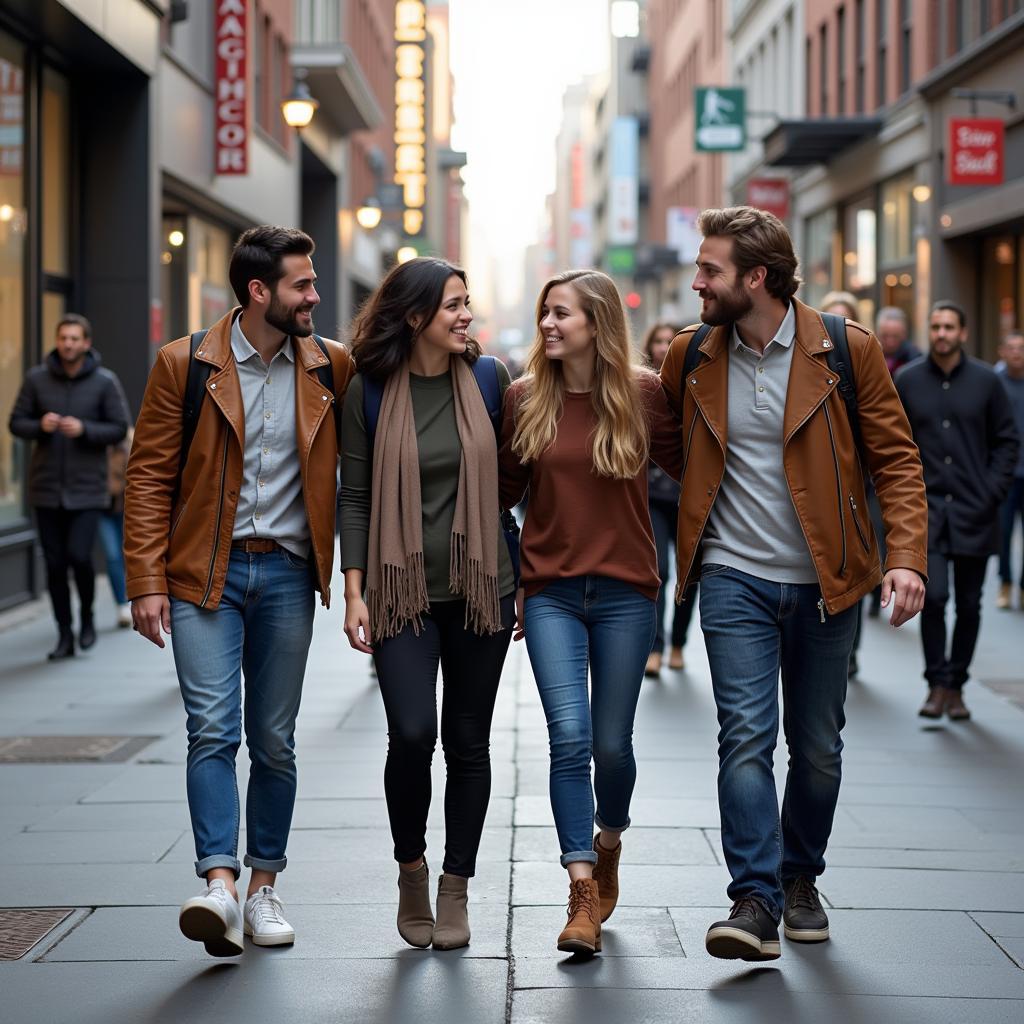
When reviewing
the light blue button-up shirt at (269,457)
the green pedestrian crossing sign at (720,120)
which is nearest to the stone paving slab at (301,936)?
the light blue button-up shirt at (269,457)

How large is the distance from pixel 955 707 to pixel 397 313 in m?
5.16

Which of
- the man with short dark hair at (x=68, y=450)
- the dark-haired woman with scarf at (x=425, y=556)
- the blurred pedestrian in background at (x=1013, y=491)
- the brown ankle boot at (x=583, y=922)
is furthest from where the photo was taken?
the blurred pedestrian in background at (x=1013, y=491)

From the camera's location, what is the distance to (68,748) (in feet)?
28.1

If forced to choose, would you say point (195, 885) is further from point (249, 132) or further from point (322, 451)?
point (249, 132)

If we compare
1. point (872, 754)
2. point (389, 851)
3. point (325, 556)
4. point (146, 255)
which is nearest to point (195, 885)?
point (389, 851)

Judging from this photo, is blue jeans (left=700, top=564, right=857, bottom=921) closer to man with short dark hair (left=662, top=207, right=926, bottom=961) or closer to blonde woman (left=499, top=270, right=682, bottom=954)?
man with short dark hair (left=662, top=207, right=926, bottom=961)

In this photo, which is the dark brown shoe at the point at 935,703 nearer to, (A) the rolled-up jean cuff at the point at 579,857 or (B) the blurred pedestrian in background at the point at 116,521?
(A) the rolled-up jean cuff at the point at 579,857

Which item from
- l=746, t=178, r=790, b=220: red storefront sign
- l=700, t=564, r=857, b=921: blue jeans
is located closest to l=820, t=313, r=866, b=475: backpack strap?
l=700, t=564, r=857, b=921: blue jeans

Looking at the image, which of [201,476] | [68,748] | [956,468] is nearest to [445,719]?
[201,476]

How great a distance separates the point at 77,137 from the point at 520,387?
41.9ft

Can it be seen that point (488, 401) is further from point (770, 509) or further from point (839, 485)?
point (839, 485)

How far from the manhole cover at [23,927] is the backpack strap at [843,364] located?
276cm

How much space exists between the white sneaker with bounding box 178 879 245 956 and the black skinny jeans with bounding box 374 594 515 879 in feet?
1.70

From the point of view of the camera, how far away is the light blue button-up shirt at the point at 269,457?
514 centimetres
